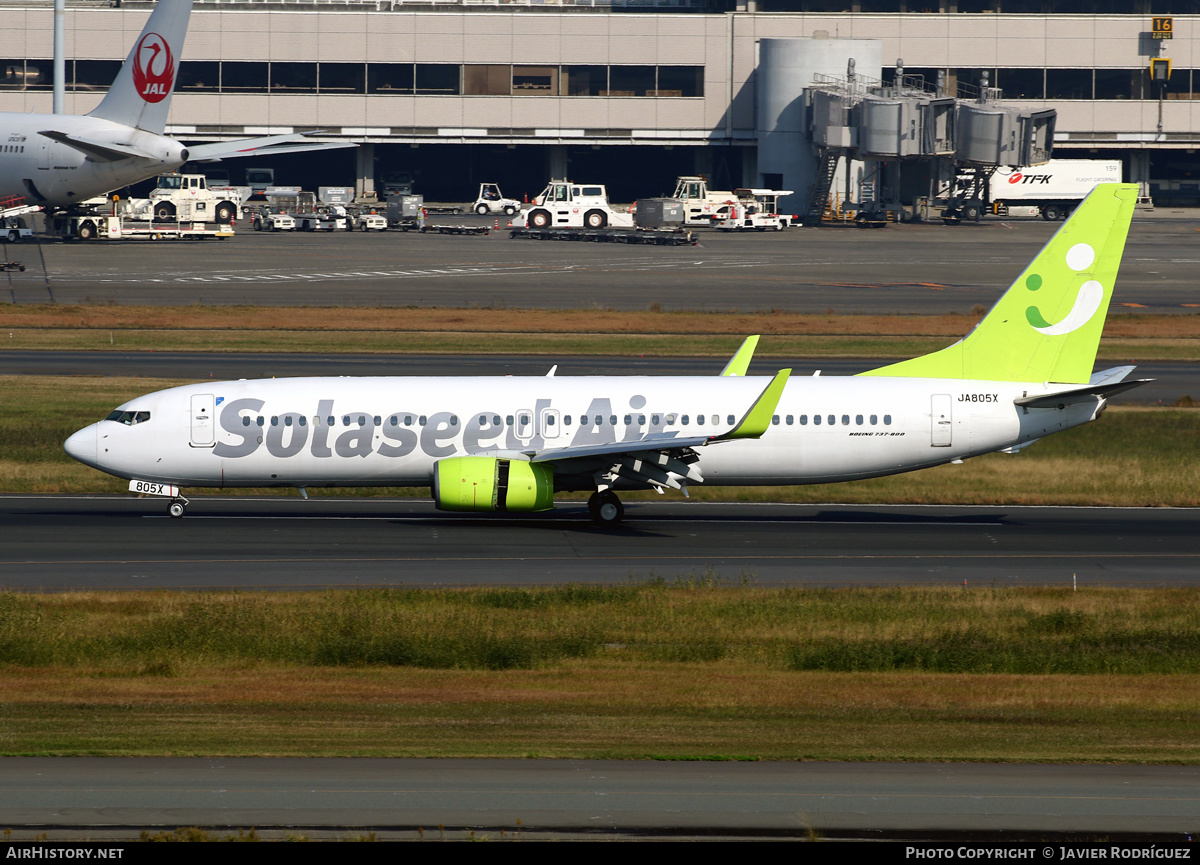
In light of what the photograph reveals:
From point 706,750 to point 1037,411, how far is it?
2151 centimetres

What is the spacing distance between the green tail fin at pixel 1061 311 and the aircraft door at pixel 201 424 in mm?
20662

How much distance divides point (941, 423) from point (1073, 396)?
3509 mm

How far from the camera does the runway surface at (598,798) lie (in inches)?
570

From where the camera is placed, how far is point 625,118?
5635 inches

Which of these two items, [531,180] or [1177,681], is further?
[531,180]

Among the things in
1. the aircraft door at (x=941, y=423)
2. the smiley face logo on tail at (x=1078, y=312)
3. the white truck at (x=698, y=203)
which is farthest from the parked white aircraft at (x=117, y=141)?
the smiley face logo on tail at (x=1078, y=312)

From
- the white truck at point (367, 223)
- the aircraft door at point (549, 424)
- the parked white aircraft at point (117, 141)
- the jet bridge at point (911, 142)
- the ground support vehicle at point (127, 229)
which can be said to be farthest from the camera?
the jet bridge at point (911, 142)

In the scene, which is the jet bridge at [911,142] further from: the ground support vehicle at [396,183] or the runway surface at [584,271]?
the ground support vehicle at [396,183]

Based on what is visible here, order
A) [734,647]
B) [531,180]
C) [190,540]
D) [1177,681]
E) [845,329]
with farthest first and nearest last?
[531,180], [845,329], [190,540], [734,647], [1177,681]

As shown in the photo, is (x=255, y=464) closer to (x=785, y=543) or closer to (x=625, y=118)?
(x=785, y=543)

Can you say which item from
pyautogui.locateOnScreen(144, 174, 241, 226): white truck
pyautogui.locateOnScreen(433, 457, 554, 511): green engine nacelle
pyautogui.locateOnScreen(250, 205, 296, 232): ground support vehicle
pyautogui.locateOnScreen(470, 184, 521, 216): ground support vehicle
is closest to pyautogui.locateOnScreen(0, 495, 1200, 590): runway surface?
pyautogui.locateOnScreen(433, 457, 554, 511): green engine nacelle

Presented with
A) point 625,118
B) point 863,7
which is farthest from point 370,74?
point 863,7

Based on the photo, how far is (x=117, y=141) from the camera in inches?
3597

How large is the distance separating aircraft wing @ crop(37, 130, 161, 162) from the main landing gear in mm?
65326
